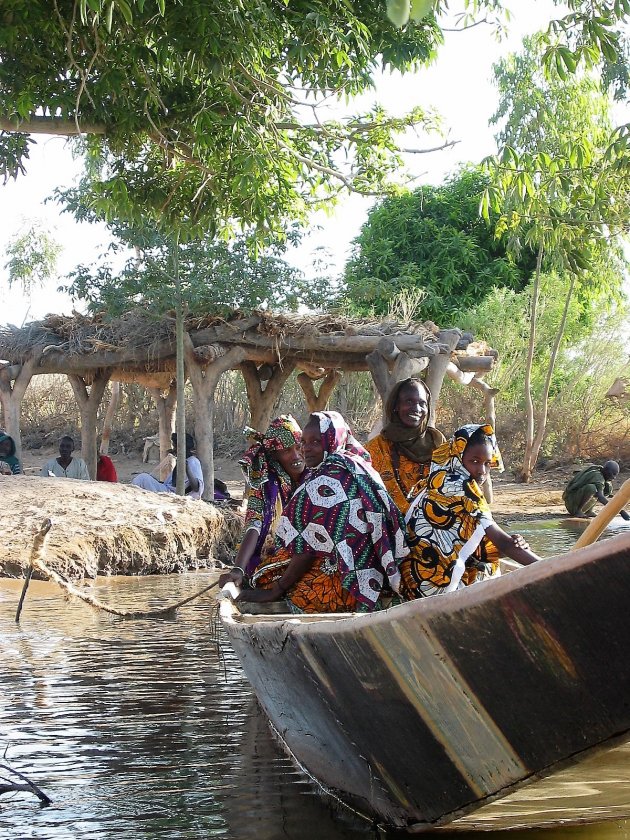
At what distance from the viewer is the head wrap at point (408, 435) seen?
5.81 meters

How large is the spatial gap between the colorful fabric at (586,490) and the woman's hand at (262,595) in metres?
11.1

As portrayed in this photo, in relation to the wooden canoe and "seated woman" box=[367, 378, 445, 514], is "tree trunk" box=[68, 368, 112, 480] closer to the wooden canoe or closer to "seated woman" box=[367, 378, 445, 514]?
"seated woman" box=[367, 378, 445, 514]

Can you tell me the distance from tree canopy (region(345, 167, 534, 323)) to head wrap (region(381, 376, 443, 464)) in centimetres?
1866

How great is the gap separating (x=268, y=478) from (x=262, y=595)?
812 mm

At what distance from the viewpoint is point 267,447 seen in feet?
19.9

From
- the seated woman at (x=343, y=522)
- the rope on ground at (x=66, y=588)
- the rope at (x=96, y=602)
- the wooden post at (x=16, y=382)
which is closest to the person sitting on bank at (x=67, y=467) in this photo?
the wooden post at (x=16, y=382)

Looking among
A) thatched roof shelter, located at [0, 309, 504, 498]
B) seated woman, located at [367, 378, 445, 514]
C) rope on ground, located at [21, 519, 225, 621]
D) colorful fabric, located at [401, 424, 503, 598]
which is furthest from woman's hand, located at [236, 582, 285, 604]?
thatched roof shelter, located at [0, 309, 504, 498]

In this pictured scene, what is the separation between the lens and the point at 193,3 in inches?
247

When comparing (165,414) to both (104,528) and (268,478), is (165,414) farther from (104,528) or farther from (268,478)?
(268,478)

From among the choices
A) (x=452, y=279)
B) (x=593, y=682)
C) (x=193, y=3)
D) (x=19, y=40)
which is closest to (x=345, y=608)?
(x=593, y=682)

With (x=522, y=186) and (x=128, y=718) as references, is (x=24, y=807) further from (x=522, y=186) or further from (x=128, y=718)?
(x=522, y=186)

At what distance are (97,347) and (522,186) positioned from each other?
9.55m

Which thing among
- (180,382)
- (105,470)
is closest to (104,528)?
(180,382)

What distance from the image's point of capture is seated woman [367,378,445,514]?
5.77 meters
